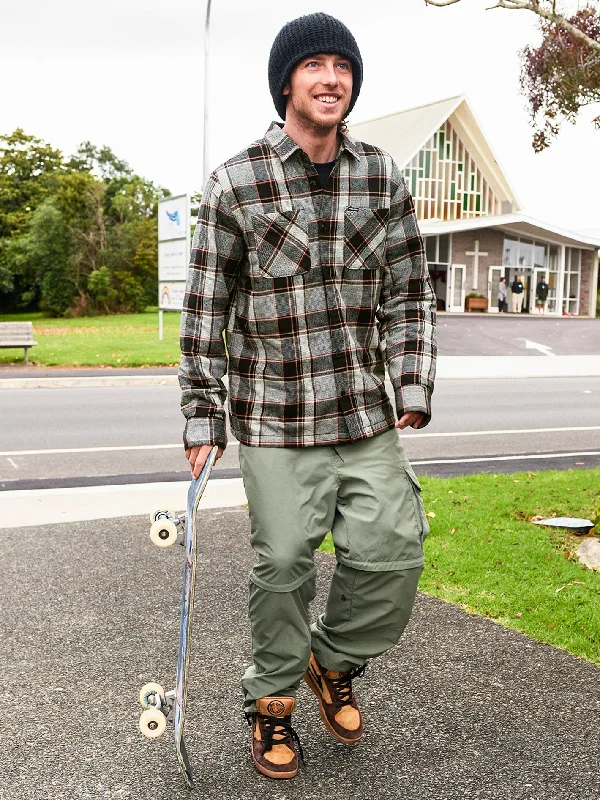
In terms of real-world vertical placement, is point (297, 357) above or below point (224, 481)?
above

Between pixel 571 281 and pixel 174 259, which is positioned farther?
pixel 571 281

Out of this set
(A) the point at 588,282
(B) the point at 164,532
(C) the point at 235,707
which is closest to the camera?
(B) the point at 164,532

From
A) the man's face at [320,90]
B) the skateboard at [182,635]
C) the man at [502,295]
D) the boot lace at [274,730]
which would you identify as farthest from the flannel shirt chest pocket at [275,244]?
the man at [502,295]

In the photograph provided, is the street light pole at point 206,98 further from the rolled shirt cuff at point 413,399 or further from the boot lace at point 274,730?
the boot lace at point 274,730

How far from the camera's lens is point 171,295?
22.4 m

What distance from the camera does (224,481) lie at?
307 inches

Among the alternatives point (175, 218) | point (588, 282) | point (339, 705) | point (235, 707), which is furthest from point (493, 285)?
point (339, 705)

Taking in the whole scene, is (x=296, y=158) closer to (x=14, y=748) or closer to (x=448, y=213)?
(x=14, y=748)

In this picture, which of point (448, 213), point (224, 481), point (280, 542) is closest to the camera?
point (280, 542)

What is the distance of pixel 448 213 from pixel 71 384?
38.6 metres

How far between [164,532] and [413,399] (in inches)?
35.2

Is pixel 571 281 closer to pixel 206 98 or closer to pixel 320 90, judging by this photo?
pixel 206 98

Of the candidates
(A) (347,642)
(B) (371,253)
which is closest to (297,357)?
(B) (371,253)

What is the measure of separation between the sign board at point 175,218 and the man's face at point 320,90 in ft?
60.9
